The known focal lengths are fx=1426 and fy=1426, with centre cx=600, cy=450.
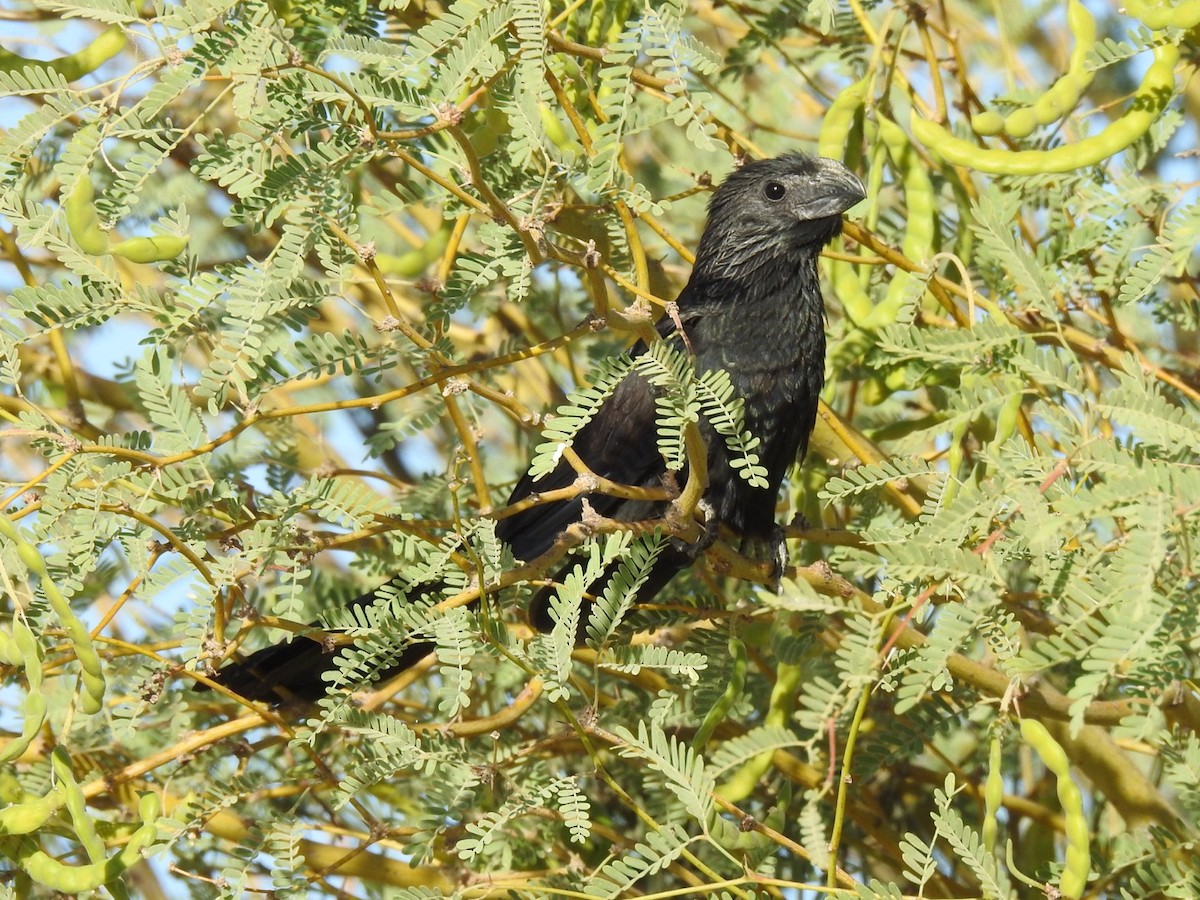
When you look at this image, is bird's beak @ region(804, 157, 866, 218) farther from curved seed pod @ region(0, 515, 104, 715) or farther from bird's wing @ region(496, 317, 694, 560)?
curved seed pod @ region(0, 515, 104, 715)

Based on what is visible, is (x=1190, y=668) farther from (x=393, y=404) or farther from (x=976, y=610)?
(x=393, y=404)

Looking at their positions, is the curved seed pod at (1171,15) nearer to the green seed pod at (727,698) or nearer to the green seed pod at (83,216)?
the green seed pod at (727,698)

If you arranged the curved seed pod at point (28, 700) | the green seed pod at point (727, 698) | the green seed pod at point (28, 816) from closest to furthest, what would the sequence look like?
the curved seed pod at point (28, 700) → the green seed pod at point (28, 816) → the green seed pod at point (727, 698)

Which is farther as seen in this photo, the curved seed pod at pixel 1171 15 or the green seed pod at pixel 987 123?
Answer: the green seed pod at pixel 987 123

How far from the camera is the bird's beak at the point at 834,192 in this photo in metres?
3.51

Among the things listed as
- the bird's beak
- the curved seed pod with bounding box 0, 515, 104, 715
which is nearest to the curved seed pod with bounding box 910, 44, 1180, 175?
the bird's beak

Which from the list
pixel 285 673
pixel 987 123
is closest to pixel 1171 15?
pixel 987 123

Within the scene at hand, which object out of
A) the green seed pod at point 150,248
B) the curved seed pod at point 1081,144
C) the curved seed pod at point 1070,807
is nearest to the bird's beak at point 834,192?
the curved seed pod at point 1081,144

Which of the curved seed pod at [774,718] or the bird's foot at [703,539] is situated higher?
the bird's foot at [703,539]

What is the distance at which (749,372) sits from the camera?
3629 mm

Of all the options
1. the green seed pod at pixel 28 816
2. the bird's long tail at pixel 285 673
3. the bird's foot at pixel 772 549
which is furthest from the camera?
the bird's foot at pixel 772 549

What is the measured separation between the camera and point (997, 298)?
11.1 feet

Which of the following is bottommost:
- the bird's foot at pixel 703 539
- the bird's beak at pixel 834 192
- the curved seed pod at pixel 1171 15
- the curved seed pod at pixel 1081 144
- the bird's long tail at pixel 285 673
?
the bird's long tail at pixel 285 673

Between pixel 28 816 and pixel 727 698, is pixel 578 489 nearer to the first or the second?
pixel 727 698
